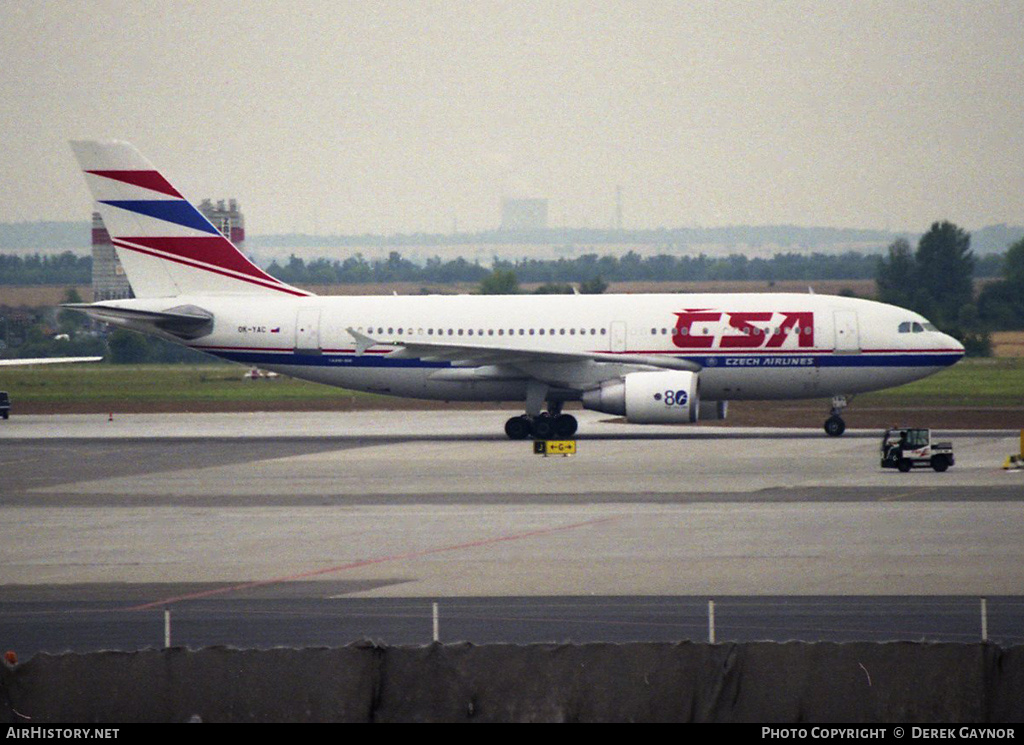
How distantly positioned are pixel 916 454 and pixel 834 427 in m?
10.5

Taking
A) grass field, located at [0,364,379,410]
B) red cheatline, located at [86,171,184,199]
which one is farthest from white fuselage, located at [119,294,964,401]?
grass field, located at [0,364,379,410]

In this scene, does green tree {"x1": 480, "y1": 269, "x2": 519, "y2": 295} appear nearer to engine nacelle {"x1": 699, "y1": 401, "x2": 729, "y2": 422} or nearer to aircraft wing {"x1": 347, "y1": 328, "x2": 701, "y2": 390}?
engine nacelle {"x1": 699, "y1": 401, "x2": 729, "y2": 422}

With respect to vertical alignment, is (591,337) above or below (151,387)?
above

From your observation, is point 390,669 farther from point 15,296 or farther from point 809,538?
point 15,296

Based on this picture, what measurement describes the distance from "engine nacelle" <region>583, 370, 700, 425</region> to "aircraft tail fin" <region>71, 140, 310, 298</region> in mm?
13028

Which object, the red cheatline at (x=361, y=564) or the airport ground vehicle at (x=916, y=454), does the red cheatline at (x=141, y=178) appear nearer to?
the airport ground vehicle at (x=916, y=454)

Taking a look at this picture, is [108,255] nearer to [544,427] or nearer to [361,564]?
[544,427]

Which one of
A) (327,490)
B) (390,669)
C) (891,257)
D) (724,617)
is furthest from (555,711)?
(891,257)

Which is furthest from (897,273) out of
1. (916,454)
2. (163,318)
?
(916,454)

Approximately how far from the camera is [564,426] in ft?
151

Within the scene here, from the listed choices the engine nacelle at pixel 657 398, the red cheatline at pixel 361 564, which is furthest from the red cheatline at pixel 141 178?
the red cheatline at pixel 361 564

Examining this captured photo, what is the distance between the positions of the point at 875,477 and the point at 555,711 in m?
23.0

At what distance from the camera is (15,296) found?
4796 inches
